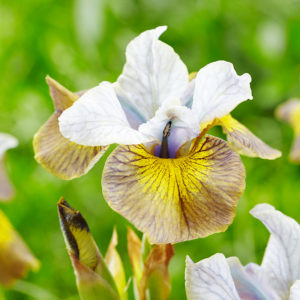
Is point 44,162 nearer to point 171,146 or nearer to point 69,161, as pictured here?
point 69,161

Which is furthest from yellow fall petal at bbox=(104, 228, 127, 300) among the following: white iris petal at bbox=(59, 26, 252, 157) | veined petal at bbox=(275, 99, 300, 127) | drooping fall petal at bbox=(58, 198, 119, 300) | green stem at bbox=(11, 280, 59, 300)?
veined petal at bbox=(275, 99, 300, 127)

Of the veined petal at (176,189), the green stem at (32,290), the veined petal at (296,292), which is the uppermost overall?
the veined petal at (176,189)

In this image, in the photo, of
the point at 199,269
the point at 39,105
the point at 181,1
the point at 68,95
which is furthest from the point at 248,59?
the point at 199,269

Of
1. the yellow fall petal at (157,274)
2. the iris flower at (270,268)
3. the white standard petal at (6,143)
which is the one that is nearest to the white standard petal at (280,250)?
the iris flower at (270,268)

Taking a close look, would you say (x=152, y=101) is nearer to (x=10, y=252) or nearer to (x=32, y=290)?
(x=10, y=252)

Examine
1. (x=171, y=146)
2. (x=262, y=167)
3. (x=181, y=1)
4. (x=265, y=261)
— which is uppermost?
(x=181, y=1)

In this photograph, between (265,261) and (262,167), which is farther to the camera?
(262,167)

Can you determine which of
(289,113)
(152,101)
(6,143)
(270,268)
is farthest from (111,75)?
(270,268)

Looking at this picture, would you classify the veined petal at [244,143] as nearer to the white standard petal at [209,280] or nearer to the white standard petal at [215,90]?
the white standard petal at [215,90]
